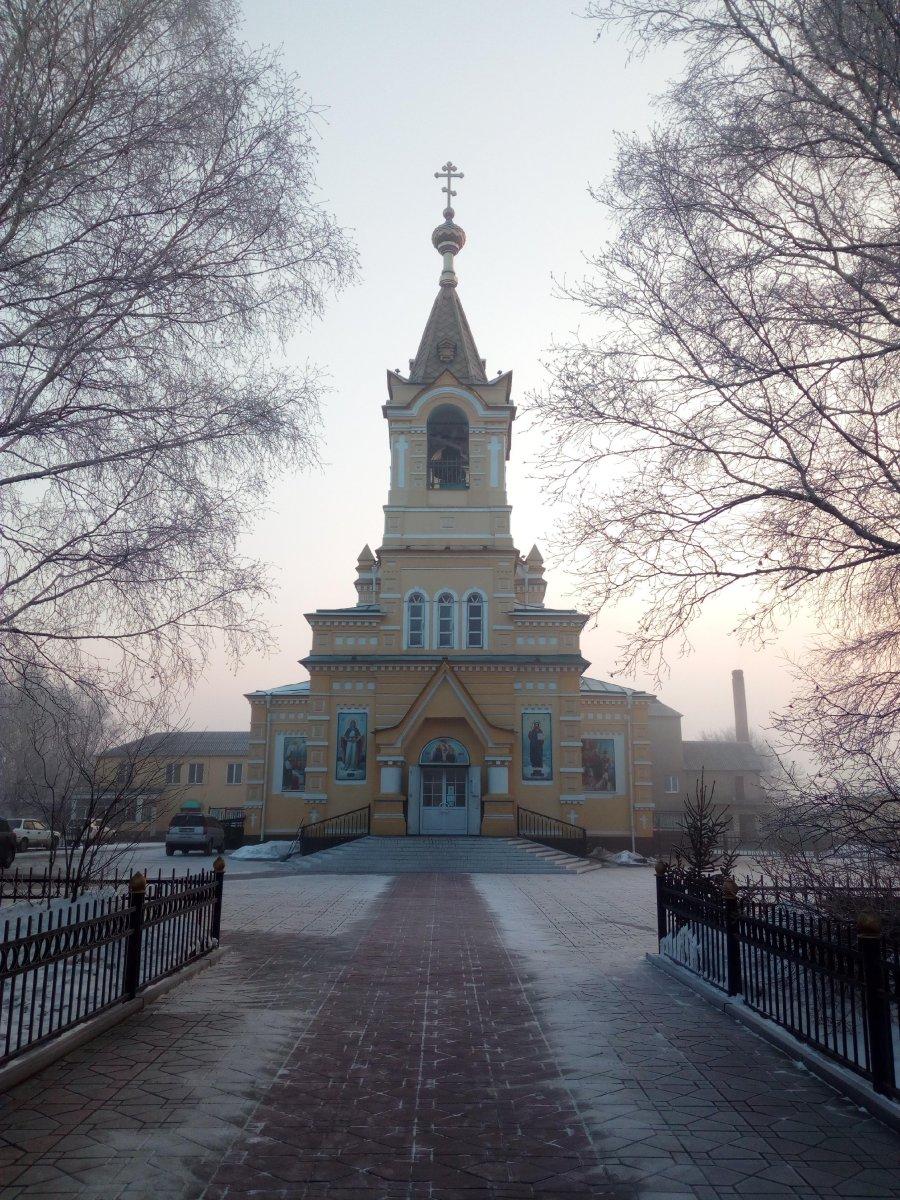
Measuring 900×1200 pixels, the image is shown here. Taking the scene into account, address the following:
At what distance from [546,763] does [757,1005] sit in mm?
21853

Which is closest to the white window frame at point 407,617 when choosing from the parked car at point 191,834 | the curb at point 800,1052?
the parked car at point 191,834

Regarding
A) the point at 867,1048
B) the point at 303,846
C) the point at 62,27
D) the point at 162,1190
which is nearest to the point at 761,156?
the point at 62,27

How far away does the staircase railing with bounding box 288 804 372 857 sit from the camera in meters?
28.1

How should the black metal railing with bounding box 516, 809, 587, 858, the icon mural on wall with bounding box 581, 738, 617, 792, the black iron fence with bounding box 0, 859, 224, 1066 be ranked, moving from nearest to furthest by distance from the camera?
1. the black iron fence with bounding box 0, 859, 224, 1066
2. the black metal railing with bounding box 516, 809, 587, 858
3. the icon mural on wall with bounding box 581, 738, 617, 792

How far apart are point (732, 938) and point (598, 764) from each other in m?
24.0

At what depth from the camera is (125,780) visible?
11.7 meters

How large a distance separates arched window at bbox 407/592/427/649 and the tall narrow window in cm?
158

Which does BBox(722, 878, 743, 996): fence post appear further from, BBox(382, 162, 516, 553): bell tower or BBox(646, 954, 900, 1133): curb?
BBox(382, 162, 516, 553): bell tower

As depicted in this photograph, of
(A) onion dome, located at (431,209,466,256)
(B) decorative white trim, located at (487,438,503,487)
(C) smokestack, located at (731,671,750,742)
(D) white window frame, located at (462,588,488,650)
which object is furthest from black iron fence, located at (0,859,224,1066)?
(C) smokestack, located at (731,671,750,742)

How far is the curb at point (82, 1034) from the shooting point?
5770 mm

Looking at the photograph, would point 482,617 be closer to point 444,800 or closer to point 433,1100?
point 444,800

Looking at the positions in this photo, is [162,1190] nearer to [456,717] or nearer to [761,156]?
[761,156]

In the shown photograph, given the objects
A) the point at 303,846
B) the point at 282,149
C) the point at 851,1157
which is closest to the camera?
the point at 851,1157

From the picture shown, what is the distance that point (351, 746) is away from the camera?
97.1 feet
